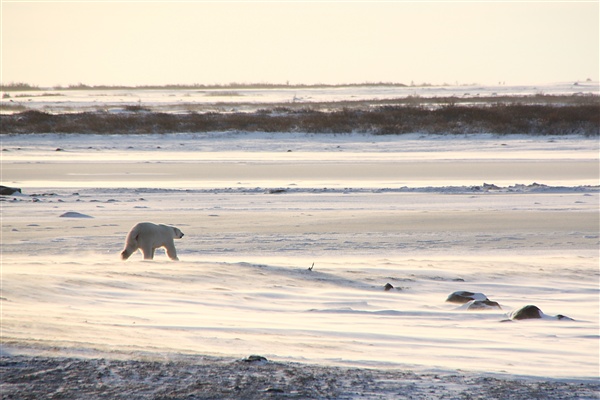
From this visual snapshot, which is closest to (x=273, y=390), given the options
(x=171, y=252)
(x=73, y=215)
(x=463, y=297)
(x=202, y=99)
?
(x=463, y=297)

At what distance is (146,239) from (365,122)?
2698 cm

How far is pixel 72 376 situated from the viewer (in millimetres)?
4504

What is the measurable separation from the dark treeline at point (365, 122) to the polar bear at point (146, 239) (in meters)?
24.9

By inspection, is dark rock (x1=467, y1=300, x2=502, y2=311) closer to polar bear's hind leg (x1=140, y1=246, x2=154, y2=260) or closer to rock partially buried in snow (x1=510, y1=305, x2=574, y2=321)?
rock partially buried in snow (x1=510, y1=305, x2=574, y2=321)

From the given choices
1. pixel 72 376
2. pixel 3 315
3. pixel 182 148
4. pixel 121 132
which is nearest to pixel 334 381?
pixel 72 376

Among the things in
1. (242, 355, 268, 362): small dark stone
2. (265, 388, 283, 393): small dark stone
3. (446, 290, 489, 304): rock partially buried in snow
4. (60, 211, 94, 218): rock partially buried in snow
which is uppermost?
(242, 355, 268, 362): small dark stone

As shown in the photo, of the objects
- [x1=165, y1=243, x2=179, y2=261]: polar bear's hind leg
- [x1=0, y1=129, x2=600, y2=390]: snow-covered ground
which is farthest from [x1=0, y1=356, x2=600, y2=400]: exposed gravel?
[x1=165, y1=243, x2=179, y2=261]: polar bear's hind leg

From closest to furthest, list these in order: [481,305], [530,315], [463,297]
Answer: [530,315] < [481,305] < [463,297]

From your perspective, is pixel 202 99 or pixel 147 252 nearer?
pixel 147 252

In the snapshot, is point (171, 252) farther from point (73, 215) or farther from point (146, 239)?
point (73, 215)

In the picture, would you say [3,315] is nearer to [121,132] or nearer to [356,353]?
[356,353]

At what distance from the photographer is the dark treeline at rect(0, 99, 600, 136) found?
111 feet

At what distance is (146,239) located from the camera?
363 inches

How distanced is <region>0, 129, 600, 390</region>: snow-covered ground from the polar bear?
359 millimetres
